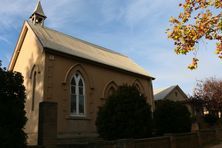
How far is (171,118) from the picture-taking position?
20000mm

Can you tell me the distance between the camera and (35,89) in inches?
805

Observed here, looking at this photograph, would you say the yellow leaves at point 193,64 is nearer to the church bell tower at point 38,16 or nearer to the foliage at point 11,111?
the foliage at point 11,111

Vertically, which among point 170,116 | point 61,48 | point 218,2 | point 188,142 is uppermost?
point 61,48

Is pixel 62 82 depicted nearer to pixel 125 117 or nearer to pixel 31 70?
pixel 31 70

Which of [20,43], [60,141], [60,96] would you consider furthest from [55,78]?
[20,43]

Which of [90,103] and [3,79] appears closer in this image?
[3,79]

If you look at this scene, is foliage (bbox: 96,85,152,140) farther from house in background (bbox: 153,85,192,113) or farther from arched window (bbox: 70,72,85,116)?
house in background (bbox: 153,85,192,113)

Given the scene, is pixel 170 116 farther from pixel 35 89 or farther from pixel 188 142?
pixel 35 89

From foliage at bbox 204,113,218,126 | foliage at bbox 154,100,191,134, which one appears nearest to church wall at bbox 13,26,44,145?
foliage at bbox 154,100,191,134

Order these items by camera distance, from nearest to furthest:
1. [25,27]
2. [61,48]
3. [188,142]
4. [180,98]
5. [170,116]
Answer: [188,142] < [170,116] < [61,48] < [25,27] < [180,98]

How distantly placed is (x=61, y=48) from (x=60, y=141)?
24.5 ft

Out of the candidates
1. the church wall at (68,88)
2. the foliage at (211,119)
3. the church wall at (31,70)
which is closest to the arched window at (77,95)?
the church wall at (68,88)

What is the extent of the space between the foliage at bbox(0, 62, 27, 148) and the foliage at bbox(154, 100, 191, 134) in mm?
11986

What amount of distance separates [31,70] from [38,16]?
7638 mm
